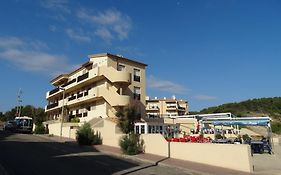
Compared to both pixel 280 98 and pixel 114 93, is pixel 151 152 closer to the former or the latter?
pixel 114 93

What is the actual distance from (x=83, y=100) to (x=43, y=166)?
27.9 m

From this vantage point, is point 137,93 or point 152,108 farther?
point 152,108

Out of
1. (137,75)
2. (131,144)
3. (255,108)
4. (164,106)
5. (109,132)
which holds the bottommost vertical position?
(131,144)

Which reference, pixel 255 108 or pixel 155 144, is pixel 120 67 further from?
pixel 255 108

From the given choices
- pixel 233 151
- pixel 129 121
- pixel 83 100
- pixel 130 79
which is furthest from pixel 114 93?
pixel 233 151

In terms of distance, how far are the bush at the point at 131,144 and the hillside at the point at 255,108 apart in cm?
7741

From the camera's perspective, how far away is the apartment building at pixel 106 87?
3722cm

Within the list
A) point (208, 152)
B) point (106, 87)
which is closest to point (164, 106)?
point (106, 87)

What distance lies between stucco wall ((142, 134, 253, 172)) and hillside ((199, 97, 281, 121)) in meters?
78.0

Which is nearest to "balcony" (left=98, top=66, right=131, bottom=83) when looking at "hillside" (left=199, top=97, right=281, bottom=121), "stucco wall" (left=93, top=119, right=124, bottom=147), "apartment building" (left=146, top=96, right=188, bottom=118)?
"stucco wall" (left=93, top=119, right=124, bottom=147)

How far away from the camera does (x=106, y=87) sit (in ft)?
125

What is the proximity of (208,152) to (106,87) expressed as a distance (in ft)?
75.9

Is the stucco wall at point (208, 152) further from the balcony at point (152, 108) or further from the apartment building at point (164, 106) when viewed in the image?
the apartment building at point (164, 106)

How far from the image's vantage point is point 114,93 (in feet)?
122
